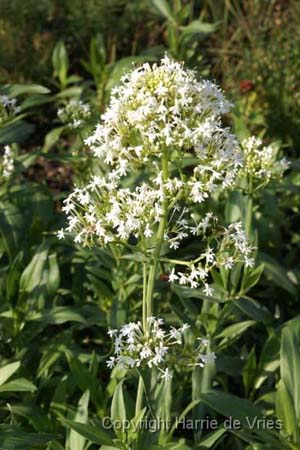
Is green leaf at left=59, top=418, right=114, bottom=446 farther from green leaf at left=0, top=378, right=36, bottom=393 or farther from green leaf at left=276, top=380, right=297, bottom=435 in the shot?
green leaf at left=276, top=380, right=297, bottom=435

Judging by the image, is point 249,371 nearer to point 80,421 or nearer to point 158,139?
point 80,421

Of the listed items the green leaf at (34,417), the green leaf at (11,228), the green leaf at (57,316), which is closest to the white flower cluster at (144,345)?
the green leaf at (34,417)

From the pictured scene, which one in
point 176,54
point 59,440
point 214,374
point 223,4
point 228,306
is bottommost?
point 59,440

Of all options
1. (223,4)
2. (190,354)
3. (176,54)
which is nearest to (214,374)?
(190,354)

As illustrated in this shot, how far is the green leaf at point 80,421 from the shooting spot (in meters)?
3.44

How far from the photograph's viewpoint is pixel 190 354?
3221mm

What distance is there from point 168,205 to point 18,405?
4.64ft

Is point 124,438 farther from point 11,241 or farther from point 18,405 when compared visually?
point 11,241

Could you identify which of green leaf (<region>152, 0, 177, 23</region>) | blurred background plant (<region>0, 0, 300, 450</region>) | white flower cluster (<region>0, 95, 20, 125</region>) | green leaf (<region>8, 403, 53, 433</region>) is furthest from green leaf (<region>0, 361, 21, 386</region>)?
green leaf (<region>152, 0, 177, 23</region>)

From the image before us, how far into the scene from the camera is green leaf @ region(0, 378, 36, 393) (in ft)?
11.6

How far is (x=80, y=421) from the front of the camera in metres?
3.51

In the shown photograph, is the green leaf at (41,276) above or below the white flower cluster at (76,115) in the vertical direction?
below

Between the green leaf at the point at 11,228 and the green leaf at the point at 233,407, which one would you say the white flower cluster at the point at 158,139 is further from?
the green leaf at the point at 11,228

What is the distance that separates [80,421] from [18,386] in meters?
0.34
